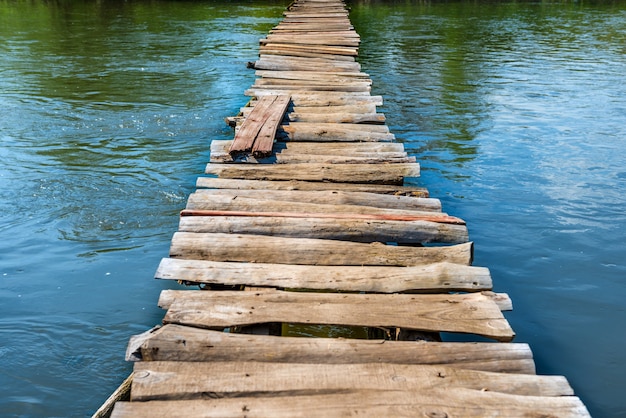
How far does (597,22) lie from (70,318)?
26.7m

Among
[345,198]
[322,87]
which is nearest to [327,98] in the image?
[322,87]

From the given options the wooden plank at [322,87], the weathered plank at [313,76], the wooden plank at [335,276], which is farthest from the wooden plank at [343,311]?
the weathered plank at [313,76]

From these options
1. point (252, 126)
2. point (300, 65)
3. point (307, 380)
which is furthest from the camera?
point (300, 65)

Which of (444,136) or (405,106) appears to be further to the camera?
(405,106)

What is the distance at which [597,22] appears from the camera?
26.5 m

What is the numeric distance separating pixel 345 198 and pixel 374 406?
2.97m

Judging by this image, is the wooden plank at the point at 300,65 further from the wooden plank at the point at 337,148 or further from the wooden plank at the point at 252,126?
the wooden plank at the point at 337,148

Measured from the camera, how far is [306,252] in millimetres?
4855

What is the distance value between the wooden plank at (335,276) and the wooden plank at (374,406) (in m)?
1.20

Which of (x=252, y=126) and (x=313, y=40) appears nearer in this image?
(x=252, y=126)

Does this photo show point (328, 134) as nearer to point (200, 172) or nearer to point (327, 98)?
point (327, 98)

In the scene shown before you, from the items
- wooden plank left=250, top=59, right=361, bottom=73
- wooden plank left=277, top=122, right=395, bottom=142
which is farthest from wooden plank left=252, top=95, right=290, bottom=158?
wooden plank left=250, top=59, right=361, bottom=73

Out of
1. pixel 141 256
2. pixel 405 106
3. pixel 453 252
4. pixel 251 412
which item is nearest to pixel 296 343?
pixel 251 412

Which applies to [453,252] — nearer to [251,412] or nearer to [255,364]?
[255,364]
